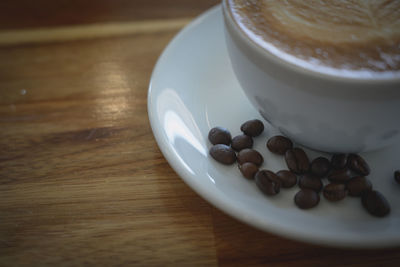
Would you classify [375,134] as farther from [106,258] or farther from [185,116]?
[106,258]

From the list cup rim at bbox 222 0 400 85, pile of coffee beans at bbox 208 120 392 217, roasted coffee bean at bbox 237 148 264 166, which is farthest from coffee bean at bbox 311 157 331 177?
cup rim at bbox 222 0 400 85

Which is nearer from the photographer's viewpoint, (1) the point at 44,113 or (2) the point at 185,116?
(2) the point at 185,116

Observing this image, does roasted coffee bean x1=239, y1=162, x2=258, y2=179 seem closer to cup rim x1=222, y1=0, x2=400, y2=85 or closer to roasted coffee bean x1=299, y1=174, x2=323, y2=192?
roasted coffee bean x1=299, y1=174, x2=323, y2=192

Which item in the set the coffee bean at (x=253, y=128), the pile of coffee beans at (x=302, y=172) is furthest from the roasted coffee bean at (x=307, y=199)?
the coffee bean at (x=253, y=128)

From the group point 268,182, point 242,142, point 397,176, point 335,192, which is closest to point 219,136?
point 242,142

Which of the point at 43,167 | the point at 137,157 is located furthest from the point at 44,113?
the point at 137,157

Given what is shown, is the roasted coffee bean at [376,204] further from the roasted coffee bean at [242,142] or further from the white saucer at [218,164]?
the roasted coffee bean at [242,142]
